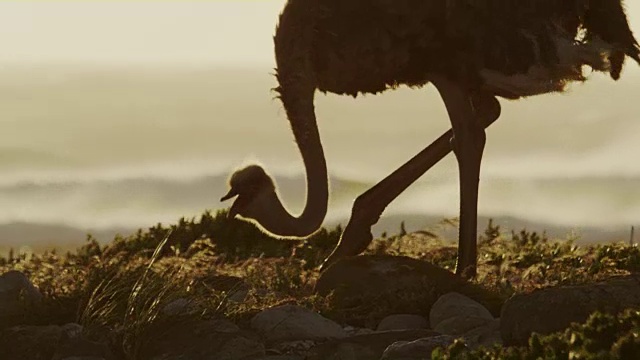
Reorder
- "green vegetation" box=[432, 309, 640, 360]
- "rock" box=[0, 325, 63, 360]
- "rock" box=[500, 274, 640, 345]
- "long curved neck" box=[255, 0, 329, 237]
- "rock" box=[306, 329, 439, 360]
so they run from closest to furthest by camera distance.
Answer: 1. "green vegetation" box=[432, 309, 640, 360]
2. "rock" box=[500, 274, 640, 345]
3. "rock" box=[306, 329, 439, 360]
4. "rock" box=[0, 325, 63, 360]
5. "long curved neck" box=[255, 0, 329, 237]

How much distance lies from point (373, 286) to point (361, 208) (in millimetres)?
1875

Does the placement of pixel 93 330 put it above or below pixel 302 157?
below

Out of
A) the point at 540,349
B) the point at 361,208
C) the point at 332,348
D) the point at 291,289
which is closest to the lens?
the point at 540,349

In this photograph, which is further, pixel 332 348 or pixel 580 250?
pixel 580 250

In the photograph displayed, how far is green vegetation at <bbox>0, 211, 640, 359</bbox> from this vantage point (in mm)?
7584

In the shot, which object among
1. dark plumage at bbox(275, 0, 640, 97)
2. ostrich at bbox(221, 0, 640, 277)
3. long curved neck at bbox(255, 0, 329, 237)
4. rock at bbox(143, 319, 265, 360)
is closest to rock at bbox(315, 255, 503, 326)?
ostrich at bbox(221, 0, 640, 277)

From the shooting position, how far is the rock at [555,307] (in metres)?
8.69

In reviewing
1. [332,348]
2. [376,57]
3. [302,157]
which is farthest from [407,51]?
[332,348]

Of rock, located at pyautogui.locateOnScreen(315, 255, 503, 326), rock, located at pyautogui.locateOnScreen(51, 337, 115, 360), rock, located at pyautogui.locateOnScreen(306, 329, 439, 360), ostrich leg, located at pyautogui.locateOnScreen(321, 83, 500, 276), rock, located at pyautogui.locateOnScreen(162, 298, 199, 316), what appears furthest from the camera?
ostrich leg, located at pyautogui.locateOnScreen(321, 83, 500, 276)

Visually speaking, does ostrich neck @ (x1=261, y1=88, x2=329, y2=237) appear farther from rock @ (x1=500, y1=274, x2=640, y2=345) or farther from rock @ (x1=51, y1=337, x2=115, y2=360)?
rock @ (x1=500, y1=274, x2=640, y2=345)

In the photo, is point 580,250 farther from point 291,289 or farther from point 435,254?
point 291,289

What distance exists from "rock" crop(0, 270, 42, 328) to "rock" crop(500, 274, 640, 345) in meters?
3.24

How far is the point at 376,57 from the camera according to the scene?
1162 cm

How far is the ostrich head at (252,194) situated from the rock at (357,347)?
2.82 meters
